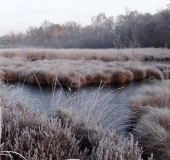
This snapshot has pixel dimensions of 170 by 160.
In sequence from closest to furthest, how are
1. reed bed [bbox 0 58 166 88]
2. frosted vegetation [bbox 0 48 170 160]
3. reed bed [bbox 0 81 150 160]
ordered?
reed bed [bbox 0 81 150 160] < frosted vegetation [bbox 0 48 170 160] < reed bed [bbox 0 58 166 88]

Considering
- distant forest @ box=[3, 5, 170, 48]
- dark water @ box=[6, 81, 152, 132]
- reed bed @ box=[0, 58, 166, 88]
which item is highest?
distant forest @ box=[3, 5, 170, 48]

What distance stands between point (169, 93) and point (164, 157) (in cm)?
260

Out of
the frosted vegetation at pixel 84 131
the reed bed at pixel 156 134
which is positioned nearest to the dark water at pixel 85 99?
the frosted vegetation at pixel 84 131

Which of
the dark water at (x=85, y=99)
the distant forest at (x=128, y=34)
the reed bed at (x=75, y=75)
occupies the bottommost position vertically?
the dark water at (x=85, y=99)

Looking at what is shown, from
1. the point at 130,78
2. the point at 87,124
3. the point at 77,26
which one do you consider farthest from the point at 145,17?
the point at 87,124

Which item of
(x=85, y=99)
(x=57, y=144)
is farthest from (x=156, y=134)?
(x=85, y=99)

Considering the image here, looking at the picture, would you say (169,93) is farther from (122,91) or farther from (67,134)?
(67,134)

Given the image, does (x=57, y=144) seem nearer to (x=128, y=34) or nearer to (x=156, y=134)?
(x=156, y=134)

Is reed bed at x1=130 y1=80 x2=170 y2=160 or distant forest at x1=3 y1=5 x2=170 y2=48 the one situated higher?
distant forest at x1=3 y1=5 x2=170 y2=48

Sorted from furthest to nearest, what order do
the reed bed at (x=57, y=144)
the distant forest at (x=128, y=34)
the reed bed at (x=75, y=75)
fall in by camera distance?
the distant forest at (x=128, y=34)
the reed bed at (x=75, y=75)
the reed bed at (x=57, y=144)

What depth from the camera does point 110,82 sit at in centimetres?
1009

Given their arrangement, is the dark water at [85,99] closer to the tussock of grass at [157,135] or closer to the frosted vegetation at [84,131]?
the frosted vegetation at [84,131]

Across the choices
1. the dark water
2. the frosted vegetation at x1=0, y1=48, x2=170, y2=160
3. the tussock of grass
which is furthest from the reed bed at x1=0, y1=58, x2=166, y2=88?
the tussock of grass

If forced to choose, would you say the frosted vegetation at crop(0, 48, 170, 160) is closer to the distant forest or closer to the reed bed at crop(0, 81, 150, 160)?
the reed bed at crop(0, 81, 150, 160)
